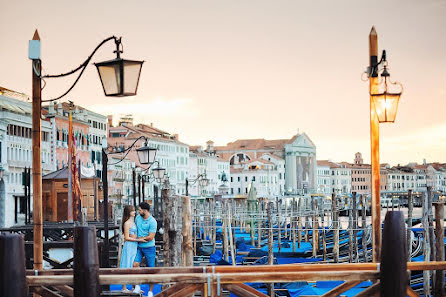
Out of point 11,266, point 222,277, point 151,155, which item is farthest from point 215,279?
point 151,155

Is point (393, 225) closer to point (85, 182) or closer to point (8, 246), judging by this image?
point (8, 246)

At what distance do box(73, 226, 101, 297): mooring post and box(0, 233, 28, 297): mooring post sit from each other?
28 cm

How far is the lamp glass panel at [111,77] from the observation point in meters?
5.54

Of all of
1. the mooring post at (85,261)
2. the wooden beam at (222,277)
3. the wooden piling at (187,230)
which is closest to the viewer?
the mooring post at (85,261)

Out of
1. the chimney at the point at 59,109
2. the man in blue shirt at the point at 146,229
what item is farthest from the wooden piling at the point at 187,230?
the chimney at the point at 59,109

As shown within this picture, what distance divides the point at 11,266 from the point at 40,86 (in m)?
2.28

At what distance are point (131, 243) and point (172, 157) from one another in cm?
5973

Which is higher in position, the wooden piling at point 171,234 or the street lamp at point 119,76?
the street lamp at point 119,76

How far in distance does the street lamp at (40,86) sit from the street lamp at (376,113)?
6.44 ft

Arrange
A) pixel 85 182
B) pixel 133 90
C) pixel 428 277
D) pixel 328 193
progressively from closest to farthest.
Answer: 1. pixel 133 90
2. pixel 428 277
3. pixel 85 182
4. pixel 328 193

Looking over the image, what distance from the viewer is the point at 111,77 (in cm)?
556

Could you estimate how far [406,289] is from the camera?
167 inches

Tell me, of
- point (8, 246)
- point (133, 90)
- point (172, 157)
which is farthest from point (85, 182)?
point (172, 157)

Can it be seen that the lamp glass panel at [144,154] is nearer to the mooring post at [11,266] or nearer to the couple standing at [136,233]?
the couple standing at [136,233]
